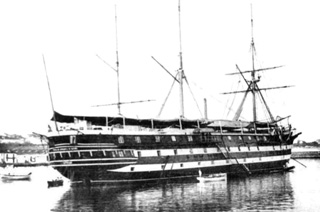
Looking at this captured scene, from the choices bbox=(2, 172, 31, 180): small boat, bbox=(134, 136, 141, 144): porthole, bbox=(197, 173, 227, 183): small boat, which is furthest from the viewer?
bbox=(2, 172, 31, 180): small boat

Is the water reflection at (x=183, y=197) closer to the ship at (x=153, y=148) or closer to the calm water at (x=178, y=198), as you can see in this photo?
the calm water at (x=178, y=198)

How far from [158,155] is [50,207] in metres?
14.0

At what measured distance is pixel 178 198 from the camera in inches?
1200

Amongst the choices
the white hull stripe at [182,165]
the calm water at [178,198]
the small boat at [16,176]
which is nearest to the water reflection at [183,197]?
the calm water at [178,198]

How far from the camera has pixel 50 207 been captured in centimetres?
2844

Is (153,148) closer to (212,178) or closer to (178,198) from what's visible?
(212,178)

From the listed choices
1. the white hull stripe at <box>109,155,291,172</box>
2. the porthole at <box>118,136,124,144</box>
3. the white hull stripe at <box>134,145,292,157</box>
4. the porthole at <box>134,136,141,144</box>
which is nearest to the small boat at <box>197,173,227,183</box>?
the white hull stripe at <box>109,155,291,172</box>

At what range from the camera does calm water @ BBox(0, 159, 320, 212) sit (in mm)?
26656

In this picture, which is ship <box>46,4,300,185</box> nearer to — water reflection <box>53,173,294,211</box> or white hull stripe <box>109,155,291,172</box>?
white hull stripe <box>109,155,291,172</box>

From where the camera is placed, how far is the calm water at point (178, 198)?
26.7 meters

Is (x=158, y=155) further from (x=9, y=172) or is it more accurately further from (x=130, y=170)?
(x=9, y=172)

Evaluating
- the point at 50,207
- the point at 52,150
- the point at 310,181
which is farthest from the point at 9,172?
the point at 310,181

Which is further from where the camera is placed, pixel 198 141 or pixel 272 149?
pixel 272 149

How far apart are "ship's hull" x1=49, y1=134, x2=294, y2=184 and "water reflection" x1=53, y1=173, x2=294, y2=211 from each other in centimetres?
147
